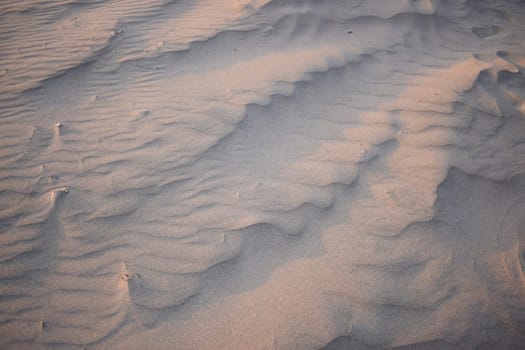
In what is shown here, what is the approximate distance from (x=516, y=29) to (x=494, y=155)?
2497 mm

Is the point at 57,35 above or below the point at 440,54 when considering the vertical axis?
above

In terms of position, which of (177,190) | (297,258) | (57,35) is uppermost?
(57,35)

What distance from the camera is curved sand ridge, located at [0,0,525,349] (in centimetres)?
178

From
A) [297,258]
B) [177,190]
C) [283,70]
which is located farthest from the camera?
[283,70]

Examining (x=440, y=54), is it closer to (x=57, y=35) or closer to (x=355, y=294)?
(x=355, y=294)

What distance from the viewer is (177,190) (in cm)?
230

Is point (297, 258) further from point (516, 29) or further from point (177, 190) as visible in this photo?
point (516, 29)

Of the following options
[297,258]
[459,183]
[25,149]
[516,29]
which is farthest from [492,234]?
[25,149]

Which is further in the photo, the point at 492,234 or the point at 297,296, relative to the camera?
the point at 492,234

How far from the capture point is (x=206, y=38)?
11.7ft

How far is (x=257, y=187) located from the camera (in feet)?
7.60

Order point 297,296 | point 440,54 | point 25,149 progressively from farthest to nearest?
point 440,54
point 25,149
point 297,296

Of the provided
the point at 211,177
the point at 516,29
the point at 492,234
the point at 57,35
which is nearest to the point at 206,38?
the point at 57,35

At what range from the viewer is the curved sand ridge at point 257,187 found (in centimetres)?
178
